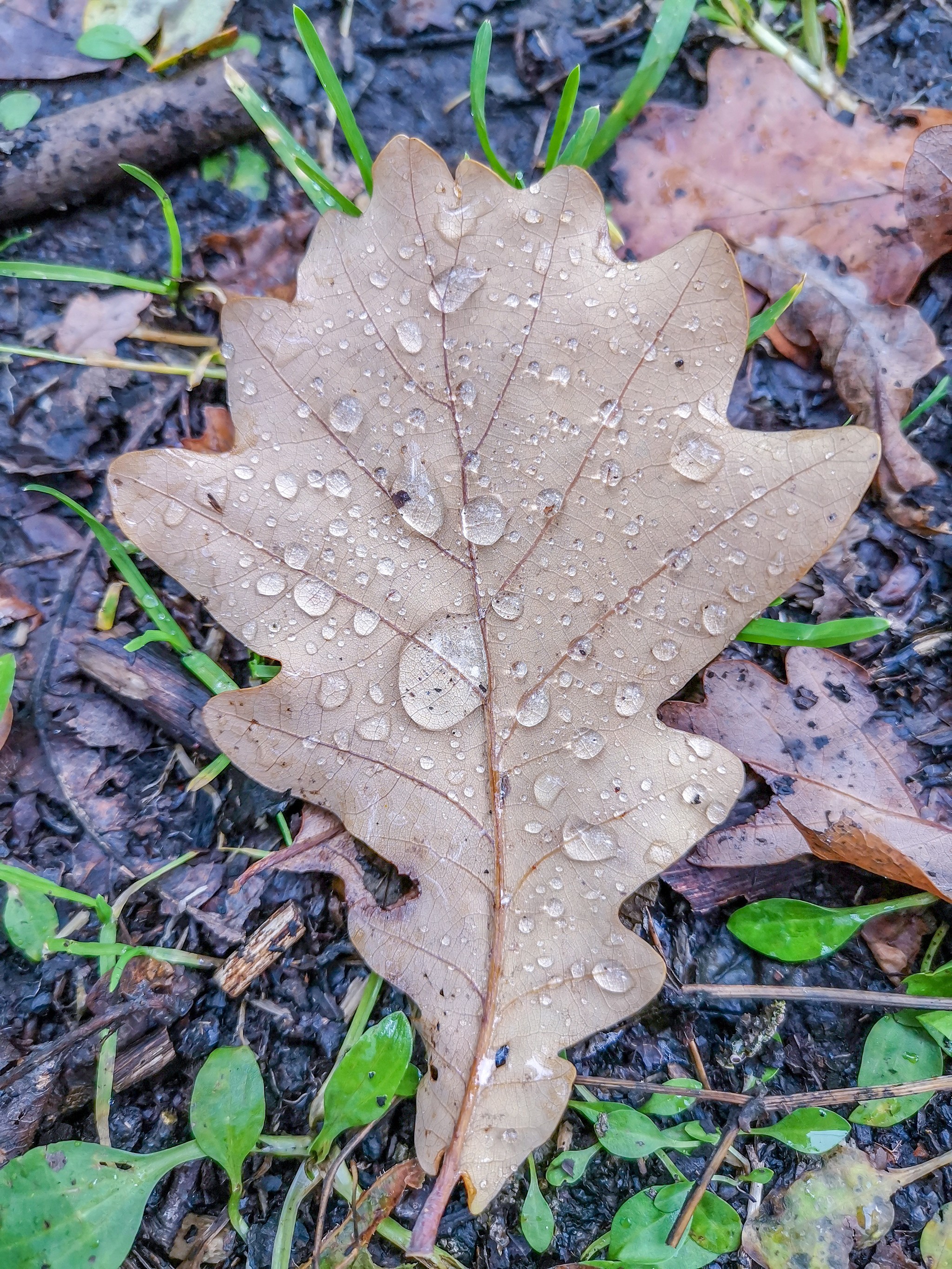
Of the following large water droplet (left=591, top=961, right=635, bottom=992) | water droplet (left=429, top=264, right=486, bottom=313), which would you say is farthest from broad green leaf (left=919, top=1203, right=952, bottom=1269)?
water droplet (left=429, top=264, right=486, bottom=313)

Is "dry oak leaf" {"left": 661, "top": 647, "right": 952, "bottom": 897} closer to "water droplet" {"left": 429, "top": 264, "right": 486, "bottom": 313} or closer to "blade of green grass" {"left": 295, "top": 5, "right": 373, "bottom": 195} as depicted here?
"water droplet" {"left": 429, "top": 264, "right": 486, "bottom": 313}

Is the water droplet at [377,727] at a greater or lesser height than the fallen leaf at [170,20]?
lesser

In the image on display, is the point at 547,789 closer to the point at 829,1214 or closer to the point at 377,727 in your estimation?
the point at 377,727

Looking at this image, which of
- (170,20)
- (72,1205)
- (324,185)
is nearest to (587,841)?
(72,1205)

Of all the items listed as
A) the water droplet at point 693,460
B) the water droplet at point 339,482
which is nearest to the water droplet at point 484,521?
the water droplet at point 339,482

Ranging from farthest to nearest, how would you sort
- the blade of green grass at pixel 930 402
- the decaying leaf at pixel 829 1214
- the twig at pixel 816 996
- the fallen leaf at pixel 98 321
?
the fallen leaf at pixel 98 321, the blade of green grass at pixel 930 402, the twig at pixel 816 996, the decaying leaf at pixel 829 1214

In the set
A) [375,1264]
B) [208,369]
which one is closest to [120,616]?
[208,369]

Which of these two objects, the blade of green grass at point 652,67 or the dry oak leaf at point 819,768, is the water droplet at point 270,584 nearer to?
the dry oak leaf at point 819,768

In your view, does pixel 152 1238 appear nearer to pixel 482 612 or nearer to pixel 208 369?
pixel 482 612
